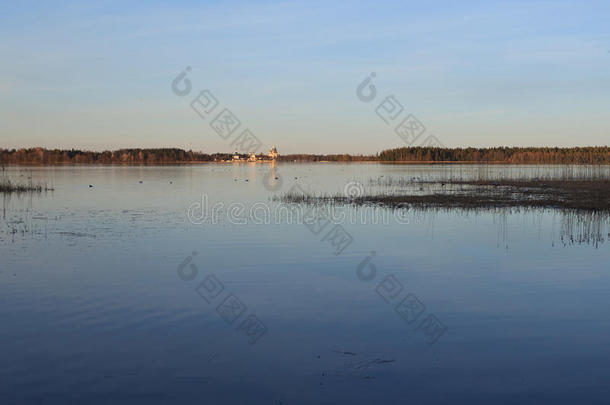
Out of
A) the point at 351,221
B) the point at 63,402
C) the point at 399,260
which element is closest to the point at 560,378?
the point at 63,402

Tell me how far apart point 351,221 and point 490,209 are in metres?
7.62

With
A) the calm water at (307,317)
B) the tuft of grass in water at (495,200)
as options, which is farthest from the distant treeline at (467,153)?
the calm water at (307,317)

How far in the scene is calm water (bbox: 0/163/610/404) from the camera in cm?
651

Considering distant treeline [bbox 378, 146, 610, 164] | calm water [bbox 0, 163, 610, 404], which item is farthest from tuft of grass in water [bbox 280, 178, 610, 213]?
distant treeline [bbox 378, 146, 610, 164]

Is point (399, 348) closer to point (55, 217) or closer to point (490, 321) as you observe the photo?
point (490, 321)

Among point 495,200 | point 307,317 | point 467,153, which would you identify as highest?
point 467,153

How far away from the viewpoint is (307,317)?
30.5 feet

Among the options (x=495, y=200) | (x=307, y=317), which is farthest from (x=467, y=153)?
(x=307, y=317)

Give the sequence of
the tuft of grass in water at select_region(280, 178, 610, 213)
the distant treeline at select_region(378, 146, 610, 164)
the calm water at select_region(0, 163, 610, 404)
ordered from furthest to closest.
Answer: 1. the distant treeline at select_region(378, 146, 610, 164)
2. the tuft of grass in water at select_region(280, 178, 610, 213)
3. the calm water at select_region(0, 163, 610, 404)

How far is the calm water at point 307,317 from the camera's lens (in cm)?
651

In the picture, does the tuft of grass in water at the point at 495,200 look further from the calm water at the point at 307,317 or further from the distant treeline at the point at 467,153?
the distant treeline at the point at 467,153

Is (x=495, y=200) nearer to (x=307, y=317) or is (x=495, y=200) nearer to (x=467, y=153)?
(x=307, y=317)

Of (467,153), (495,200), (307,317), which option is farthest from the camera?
(467,153)

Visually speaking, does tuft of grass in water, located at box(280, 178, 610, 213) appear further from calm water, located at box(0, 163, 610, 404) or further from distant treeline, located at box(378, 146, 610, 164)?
distant treeline, located at box(378, 146, 610, 164)
